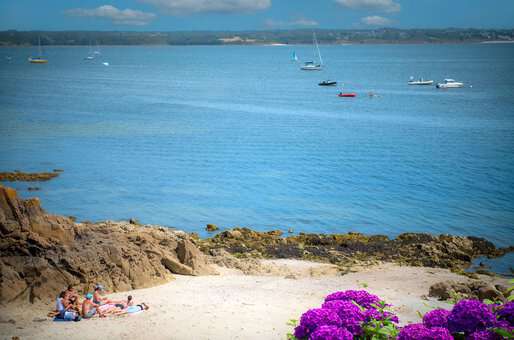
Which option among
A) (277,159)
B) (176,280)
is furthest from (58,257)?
(277,159)

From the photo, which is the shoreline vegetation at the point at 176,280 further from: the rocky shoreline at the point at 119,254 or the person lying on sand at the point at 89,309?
the person lying on sand at the point at 89,309

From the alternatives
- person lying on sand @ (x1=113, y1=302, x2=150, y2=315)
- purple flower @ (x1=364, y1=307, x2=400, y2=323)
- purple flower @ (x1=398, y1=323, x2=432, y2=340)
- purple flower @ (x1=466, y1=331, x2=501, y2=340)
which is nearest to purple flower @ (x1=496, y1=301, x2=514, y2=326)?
purple flower @ (x1=466, y1=331, x2=501, y2=340)

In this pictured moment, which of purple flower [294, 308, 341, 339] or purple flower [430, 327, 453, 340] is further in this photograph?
purple flower [294, 308, 341, 339]

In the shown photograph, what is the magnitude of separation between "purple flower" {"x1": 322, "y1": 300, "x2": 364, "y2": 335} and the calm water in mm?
19782

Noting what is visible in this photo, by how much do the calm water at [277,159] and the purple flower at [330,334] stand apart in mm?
20570

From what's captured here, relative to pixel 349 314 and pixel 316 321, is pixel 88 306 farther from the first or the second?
pixel 349 314

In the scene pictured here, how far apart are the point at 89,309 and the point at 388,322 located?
809cm

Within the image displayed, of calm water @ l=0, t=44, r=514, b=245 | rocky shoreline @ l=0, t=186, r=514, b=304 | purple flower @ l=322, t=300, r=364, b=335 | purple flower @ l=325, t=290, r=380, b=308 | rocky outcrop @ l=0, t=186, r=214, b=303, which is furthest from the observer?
calm water @ l=0, t=44, r=514, b=245

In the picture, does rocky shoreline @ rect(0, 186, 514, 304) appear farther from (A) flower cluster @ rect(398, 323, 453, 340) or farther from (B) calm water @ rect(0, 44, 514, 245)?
(A) flower cluster @ rect(398, 323, 453, 340)

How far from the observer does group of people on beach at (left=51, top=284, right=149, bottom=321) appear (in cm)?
1576

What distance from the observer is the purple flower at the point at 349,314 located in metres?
10.3

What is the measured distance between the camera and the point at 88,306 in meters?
15.9

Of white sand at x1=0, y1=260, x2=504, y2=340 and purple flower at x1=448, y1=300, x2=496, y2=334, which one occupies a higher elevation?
purple flower at x1=448, y1=300, x2=496, y2=334

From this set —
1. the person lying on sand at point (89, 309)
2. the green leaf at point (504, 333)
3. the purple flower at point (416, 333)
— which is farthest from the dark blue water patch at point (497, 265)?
the purple flower at point (416, 333)
